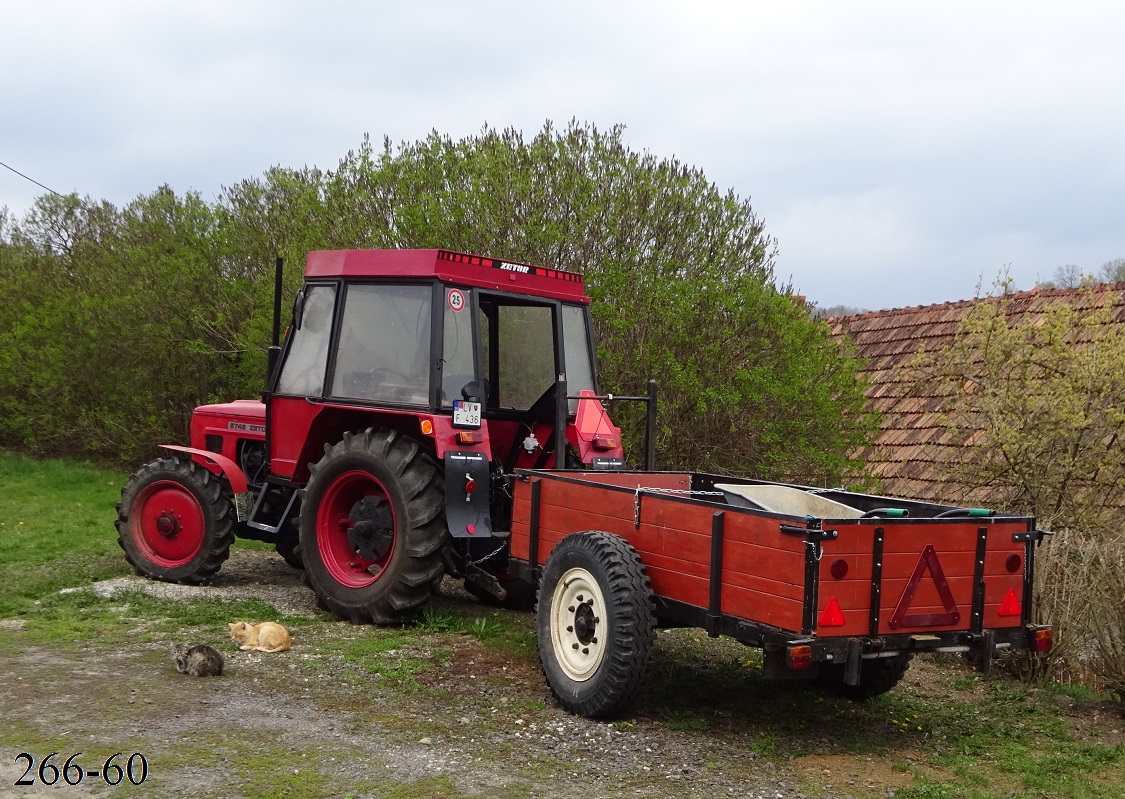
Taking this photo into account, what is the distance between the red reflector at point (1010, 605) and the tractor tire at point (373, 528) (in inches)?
131

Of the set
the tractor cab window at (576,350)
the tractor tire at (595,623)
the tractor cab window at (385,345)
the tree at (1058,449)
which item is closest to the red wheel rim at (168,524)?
the tractor cab window at (385,345)

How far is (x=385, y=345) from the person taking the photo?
7.54 metres

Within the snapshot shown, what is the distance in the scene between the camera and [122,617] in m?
7.27

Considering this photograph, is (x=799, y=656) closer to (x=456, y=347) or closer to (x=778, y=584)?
(x=778, y=584)

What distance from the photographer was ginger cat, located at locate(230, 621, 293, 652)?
21.2ft

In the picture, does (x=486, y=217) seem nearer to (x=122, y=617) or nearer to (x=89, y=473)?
(x=122, y=617)

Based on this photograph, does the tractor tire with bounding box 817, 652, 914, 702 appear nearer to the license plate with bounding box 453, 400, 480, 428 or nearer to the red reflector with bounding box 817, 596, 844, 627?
the red reflector with bounding box 817, 596, 844, 627

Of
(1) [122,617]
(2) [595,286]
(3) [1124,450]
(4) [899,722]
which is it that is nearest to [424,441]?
(1) [122,617]

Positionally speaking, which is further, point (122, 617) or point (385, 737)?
point (122, 617)

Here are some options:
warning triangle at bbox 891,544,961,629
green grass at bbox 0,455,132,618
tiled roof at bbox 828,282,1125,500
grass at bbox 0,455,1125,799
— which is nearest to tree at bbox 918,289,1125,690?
grass at bbox 0,455,1125,799

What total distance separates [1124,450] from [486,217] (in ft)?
20.8

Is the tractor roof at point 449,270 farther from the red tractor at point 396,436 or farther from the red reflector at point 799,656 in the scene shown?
the red reflector at point 799,656

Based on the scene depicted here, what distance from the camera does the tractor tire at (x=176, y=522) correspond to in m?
8.38

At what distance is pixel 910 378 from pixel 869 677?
5.92m
